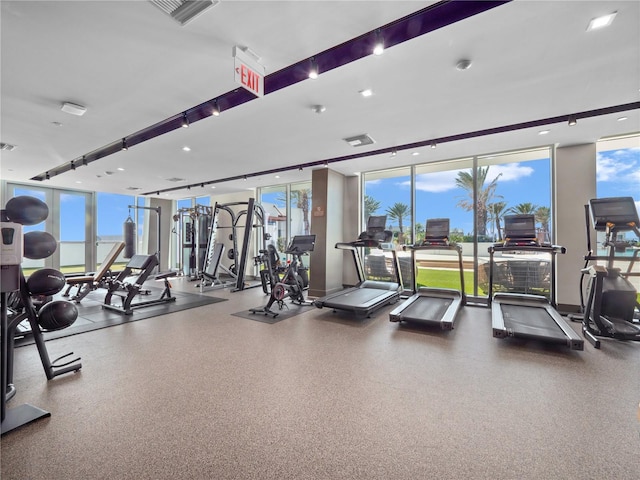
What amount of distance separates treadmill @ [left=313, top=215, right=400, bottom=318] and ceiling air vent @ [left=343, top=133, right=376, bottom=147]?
1628mm

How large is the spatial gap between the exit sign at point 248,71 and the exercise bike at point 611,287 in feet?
15.5

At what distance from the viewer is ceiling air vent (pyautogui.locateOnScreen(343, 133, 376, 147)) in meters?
4.68

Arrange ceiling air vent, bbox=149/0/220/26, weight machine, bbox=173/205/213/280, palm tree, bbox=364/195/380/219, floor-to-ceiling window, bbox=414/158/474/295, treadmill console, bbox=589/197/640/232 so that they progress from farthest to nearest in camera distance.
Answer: weight machine, bbox=173/205/213/280, palm tree, bbox=364/195/380/219, floor-to-ceiling window, bbox=414/158/474/295, treadmill console, bbox=589/197/640/232, ceiling air vent, bbox=149/0/220/26

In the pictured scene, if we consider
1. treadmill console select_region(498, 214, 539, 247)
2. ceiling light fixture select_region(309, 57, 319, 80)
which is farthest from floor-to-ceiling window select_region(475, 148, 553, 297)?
ceiling light fixture select_region(309, 57, 319, 80)

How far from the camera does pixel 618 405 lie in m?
2.17

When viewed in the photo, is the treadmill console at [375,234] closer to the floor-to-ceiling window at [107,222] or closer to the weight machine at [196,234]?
the weight machine at [196,234]

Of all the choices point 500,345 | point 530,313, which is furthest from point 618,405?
point 530,313

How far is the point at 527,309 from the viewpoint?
4.45 meters

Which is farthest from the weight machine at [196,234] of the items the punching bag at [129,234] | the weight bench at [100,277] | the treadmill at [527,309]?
the treadmill at [527,309]

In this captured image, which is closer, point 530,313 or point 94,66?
point 94,66

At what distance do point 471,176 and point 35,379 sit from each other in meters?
7.42

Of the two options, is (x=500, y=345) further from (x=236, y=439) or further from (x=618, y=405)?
(x=236, y=439)

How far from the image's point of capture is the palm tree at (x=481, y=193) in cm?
584

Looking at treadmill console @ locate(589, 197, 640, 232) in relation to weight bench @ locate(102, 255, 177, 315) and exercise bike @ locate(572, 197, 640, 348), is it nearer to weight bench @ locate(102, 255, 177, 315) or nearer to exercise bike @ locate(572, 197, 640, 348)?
exercise bike @ locate(572, 197, 640, 348)
